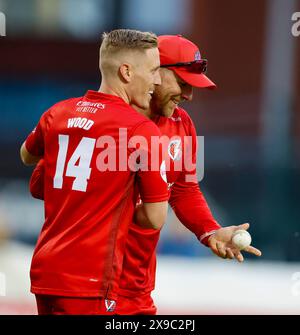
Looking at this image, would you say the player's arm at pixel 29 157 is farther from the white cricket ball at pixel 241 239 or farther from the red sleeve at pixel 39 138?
the white cricket ball at pixel 241 239

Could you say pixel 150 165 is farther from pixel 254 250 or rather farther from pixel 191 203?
pixel 191 203

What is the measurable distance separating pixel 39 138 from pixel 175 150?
0.79 metres

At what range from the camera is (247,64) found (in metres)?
16.5

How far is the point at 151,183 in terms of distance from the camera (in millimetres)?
4109

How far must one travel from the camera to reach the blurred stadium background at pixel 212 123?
28.7 ft

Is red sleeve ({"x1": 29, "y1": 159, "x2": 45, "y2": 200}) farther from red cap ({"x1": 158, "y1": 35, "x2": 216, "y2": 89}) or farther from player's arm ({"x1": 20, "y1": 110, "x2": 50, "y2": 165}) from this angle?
red cap ({"x1": 158, "y1": 35, "x2": 216, "y2": 89})

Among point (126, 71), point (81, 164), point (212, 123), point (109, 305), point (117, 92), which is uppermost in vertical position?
point (126, 71)

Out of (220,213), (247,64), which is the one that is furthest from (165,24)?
(220,213)

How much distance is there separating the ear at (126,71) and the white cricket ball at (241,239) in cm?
94

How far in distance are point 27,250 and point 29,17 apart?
7.66 metres

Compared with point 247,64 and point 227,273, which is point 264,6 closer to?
point 247,64

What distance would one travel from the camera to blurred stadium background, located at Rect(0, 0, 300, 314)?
8.76 meters

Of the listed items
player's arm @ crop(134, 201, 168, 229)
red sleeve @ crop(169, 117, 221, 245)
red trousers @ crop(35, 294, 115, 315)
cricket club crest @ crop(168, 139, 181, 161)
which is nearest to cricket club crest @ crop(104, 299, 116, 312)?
red trousers @ crop(35, 294, 115, 315)

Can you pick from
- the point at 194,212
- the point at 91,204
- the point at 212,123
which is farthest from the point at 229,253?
the point at 212,123
